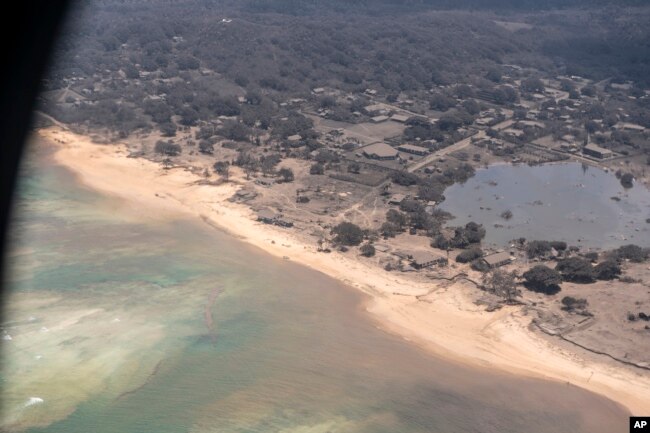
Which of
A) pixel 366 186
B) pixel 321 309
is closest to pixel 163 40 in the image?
pixel 366 186

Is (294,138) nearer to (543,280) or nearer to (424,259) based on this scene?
(424,259)

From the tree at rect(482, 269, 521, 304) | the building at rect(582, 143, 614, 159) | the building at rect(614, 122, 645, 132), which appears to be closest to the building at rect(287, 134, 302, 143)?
the building at rect(582, 143, 614, 159)

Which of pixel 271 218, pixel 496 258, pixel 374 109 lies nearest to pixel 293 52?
pixel 374 109

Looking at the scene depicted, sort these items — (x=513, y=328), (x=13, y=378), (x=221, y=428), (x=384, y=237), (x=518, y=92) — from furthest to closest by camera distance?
(x=518, y=92), (x=384, y=237), (x=513, y=328), (x=13, y=378), (x=221, y=428)

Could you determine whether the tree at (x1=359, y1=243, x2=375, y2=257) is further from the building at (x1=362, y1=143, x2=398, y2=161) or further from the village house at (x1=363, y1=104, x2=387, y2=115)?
the village house at (x1=363, y1=104, x2=387, y2=115)

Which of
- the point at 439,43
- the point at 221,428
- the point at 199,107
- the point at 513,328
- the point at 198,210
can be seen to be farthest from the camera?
the point at 439,43

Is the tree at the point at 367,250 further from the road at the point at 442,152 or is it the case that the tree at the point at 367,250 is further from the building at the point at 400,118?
the building at the point at 400,118

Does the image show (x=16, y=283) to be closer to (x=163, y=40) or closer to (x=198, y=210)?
(x=198, y=210)
